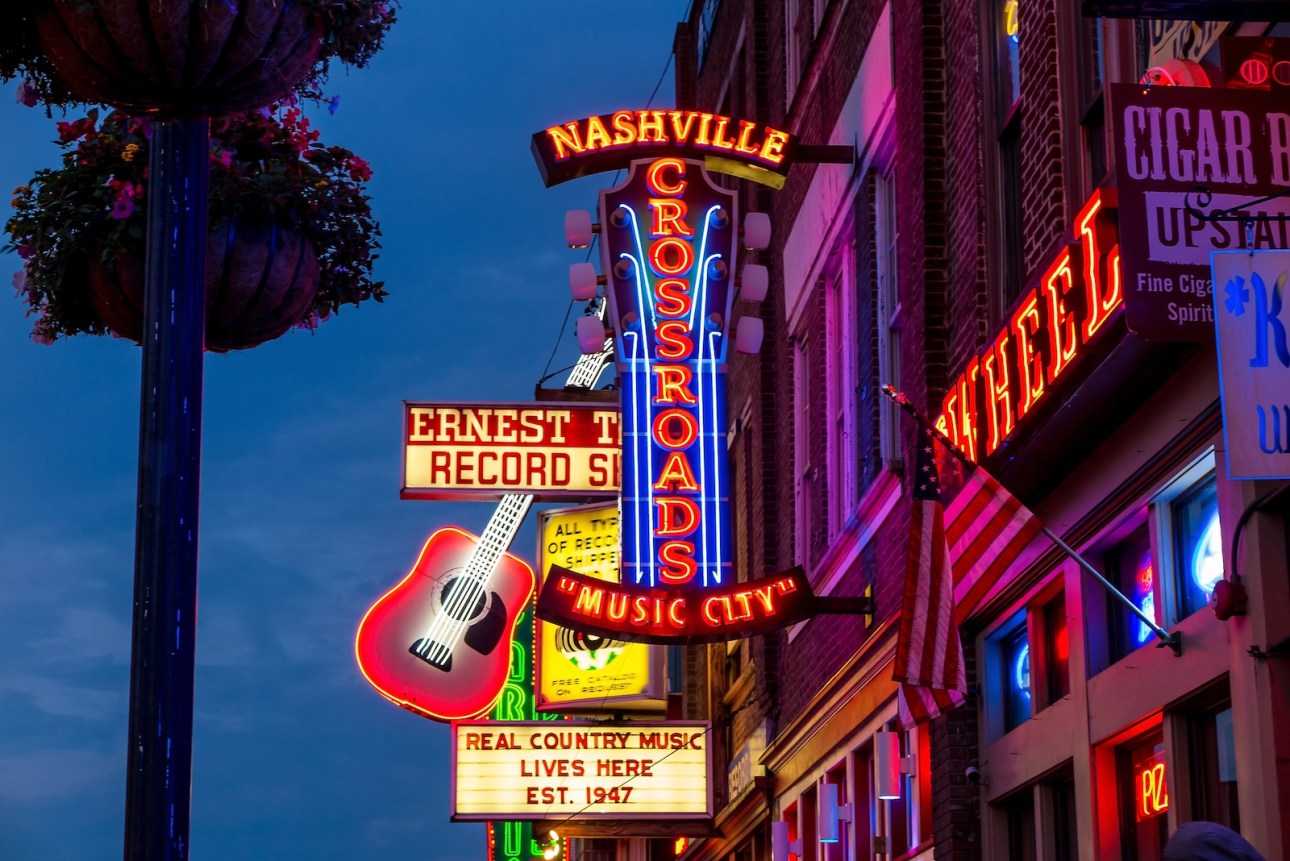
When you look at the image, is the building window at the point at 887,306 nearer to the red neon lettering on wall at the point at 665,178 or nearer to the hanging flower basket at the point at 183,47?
the red neon lettering on wall at the point at 665,178

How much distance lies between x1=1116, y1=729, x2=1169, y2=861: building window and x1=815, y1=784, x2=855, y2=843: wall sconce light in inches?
249

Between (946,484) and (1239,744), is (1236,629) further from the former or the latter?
(946,484)

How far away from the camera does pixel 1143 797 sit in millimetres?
10344

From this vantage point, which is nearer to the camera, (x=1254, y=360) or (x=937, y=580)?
(x=1254, y=360)

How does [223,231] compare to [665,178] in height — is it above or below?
below

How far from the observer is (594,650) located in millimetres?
24516

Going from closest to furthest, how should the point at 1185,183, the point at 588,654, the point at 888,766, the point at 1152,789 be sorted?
the point at 1185,183, the point at 1152,789, the point at 888,766, the point at 588,654

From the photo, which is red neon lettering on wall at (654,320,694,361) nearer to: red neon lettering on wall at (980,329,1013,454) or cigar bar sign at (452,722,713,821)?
red neon lettering on wall at (980,329,1013,454)

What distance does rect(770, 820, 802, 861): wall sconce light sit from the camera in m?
19.1

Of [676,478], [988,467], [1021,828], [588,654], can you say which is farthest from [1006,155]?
[588,654]

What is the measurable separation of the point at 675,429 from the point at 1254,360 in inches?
371

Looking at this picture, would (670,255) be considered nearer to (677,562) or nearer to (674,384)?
(674,384)

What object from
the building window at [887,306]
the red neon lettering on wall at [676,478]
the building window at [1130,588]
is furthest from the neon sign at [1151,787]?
the red neon lettering on wall at [676,478]

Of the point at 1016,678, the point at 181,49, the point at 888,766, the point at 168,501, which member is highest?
the point at 181,49
